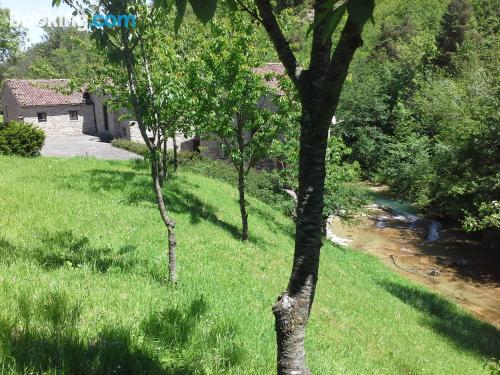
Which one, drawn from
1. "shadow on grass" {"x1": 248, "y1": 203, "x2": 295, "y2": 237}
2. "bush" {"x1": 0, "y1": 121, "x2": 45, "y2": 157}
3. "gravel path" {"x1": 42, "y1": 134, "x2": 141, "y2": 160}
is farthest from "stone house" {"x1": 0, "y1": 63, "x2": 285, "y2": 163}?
"shadow on grass" {"x1": 248, "y1": 203, "x2": 295, "y2": 237}

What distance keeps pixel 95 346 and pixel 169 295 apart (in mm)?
1887

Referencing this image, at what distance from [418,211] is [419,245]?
21.5 ft

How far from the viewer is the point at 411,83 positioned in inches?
1544

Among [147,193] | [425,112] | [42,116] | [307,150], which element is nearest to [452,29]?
[425,112]

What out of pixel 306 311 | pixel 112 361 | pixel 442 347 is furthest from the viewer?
pixel 442 347

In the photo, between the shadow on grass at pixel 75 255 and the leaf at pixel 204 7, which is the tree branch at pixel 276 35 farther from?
the shadow on grass at pixel 75 255

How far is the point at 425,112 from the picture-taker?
31.2 m

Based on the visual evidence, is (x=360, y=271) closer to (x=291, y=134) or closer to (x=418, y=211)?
(x=291, y=134)

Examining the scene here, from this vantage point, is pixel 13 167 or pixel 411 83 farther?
pixel 411 83

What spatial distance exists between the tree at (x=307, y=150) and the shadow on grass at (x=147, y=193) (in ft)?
30.6

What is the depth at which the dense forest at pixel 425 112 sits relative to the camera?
61.6 ft

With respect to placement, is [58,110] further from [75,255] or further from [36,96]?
[75,255]

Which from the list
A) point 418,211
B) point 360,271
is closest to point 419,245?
point 418,211

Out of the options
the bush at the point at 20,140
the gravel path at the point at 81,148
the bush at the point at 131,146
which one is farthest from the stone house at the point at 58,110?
the bush at the point at 20,140
